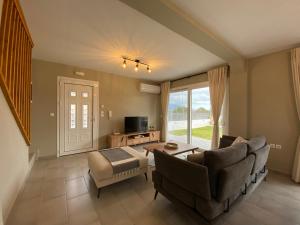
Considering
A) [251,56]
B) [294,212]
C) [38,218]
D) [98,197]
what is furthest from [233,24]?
[38,218]

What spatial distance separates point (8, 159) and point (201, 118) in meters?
4.60

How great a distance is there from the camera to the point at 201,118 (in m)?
4.66

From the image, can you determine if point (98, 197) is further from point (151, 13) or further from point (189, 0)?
point (189, 0)

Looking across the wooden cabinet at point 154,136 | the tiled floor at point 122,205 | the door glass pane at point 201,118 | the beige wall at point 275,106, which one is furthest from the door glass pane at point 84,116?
the beige wall at point 275,106

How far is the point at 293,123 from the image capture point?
2.79 m

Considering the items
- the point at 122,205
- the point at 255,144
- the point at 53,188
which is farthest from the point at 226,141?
the point at 53,188

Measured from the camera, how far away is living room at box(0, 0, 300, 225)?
5.48 ft

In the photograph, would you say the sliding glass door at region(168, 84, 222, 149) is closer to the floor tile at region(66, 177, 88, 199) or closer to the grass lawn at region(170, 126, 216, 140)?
the grass lawn at region(170, 126, 216, 140)

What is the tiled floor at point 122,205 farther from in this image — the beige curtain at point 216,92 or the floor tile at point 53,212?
the beige curtain at point 216,92

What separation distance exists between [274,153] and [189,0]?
3.48 m

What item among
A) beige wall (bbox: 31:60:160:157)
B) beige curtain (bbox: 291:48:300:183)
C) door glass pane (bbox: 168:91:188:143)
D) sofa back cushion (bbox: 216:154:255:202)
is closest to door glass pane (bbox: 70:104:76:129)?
beige wall (bbox: 31:60:160:157)

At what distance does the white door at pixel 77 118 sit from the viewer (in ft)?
12.9

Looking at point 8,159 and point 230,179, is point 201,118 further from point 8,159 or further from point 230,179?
point 8,159

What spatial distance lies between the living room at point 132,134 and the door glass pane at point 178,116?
485 millimetres
